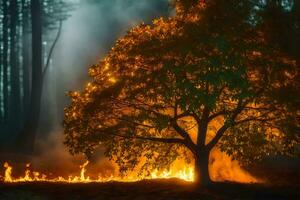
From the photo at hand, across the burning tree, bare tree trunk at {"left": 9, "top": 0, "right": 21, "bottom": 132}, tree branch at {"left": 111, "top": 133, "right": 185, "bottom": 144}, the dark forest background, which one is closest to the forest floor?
the burning tree

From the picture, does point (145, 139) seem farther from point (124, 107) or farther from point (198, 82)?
point (198, 82)

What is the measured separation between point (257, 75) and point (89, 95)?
191 inches

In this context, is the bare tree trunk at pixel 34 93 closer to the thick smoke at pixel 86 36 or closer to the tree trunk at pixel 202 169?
the thick smoke at pixel 86 36

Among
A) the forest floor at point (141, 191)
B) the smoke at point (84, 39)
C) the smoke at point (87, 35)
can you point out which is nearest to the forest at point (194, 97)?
the forest floor at point (141, 191)

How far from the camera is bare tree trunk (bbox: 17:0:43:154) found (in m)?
29.0

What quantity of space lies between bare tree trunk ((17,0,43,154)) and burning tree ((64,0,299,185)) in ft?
47.5

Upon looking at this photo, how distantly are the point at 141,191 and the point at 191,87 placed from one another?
3642mm

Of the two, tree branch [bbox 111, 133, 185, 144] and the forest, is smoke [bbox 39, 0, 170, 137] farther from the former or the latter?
tree branch [bbox 111, 133, 185, 144]

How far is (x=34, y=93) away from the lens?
29.3m

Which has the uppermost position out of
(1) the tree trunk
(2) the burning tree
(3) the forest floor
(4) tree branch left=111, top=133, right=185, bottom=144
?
(2) the burning tree

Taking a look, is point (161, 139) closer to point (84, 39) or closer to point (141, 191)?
point (141, 191)

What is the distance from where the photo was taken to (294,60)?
13898 millimetres

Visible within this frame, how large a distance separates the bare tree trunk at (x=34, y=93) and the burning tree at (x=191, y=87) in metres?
14.5

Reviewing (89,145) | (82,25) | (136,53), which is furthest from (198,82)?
(82,25)
